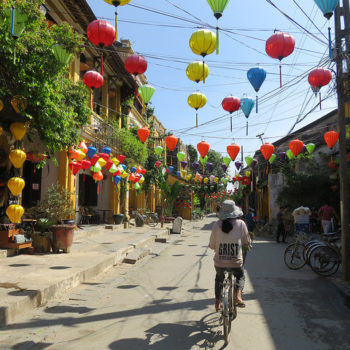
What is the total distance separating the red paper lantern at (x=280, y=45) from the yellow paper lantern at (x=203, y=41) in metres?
1.19

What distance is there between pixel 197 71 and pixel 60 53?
3.13 meters

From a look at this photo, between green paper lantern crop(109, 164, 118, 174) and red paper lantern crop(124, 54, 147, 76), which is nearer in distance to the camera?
red paper lantern crop(124, 54, 147, 76)

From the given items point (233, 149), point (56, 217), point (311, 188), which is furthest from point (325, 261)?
point (311, 188)

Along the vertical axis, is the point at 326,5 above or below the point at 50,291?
above

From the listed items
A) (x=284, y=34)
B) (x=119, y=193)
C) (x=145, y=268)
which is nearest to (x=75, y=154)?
(x=145, y=268)

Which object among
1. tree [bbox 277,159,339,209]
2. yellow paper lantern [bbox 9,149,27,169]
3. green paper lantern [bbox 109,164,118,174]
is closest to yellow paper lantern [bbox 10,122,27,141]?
yellow paper lantern [bbox 9,149,27,169]

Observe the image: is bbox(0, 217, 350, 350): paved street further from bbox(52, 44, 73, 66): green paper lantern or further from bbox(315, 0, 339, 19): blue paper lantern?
bbox(315, 0, 339, 19): blue paper lantern

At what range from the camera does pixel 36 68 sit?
666 cm

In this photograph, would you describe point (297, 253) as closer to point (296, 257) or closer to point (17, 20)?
point (296, 257)

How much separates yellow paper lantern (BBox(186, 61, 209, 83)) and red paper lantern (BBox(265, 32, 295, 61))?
5.17 feet

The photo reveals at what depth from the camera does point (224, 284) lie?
4480 millimetres

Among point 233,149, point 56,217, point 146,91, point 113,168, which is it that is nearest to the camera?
point 146,91

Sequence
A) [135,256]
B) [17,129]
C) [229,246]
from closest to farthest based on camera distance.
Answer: [229,246] < [17,129] < [135,256]

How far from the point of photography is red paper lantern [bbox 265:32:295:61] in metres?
7.06
